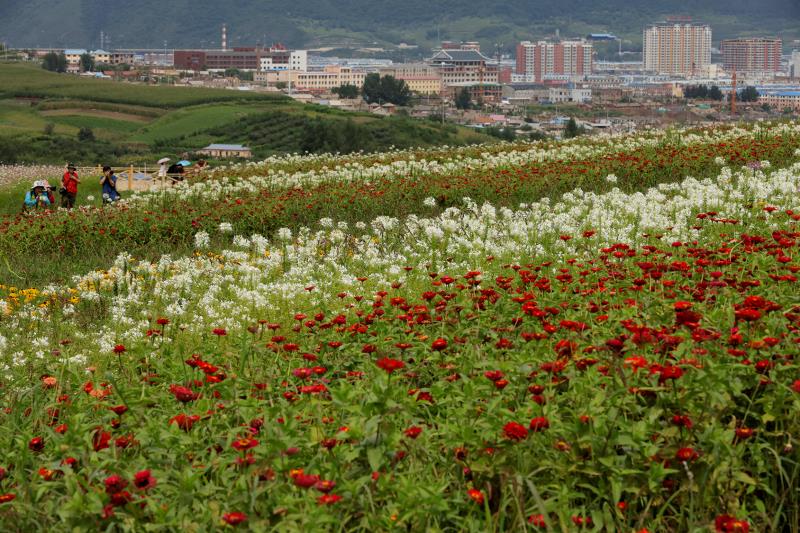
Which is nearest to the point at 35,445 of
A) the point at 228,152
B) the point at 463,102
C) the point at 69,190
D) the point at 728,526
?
the point at 728,526

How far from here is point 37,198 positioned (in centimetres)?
2064

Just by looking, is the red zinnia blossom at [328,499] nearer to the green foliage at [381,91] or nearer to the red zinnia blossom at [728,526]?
the red zinnia blossom at [728,526]

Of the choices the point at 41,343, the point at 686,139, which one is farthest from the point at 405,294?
the point at 686,139

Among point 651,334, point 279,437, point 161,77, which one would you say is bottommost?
point 279,437

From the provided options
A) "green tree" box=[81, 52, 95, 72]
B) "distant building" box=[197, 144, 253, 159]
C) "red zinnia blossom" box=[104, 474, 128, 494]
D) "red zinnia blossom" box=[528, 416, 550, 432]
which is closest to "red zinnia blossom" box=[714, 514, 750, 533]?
"red zinnia blossom" box=[528, 416, 550, 432]

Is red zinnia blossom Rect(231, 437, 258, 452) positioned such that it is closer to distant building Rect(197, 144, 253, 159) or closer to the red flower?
the red flower

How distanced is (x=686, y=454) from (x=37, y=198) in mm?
18240

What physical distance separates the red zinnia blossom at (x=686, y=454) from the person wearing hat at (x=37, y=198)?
17866 millimetres

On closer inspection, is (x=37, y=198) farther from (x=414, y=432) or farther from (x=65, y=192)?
(x=414, y=432)

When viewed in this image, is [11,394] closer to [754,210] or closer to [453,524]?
[453,524]

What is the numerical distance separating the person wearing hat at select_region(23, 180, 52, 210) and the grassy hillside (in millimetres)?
38933

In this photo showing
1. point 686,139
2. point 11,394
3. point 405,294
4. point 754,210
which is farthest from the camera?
point 686,139

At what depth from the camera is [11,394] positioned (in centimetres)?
634

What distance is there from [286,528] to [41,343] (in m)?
4.67
